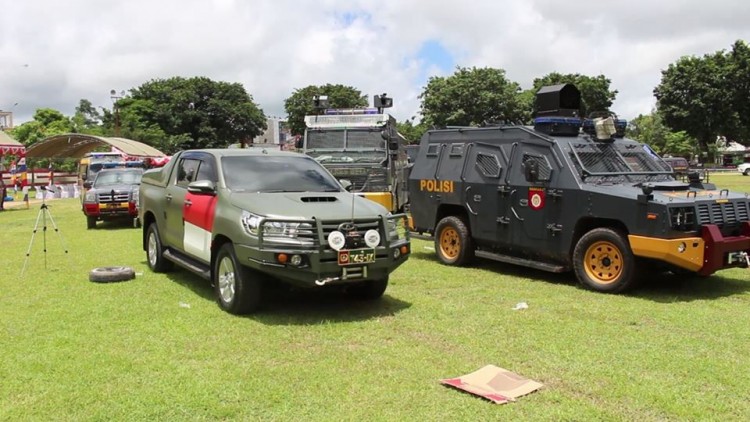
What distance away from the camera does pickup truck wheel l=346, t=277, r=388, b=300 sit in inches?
283

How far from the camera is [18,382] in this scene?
15.5ft

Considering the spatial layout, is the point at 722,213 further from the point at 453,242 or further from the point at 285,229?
the point at 285,229

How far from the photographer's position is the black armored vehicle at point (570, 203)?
7.32m

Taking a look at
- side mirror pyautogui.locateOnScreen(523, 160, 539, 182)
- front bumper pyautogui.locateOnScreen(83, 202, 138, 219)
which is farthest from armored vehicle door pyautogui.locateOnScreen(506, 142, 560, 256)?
front bumper pyautogui.locateOnScreen(83, 202, 138, 219)

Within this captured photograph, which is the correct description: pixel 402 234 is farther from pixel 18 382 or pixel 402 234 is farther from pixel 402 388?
pixel 18 382

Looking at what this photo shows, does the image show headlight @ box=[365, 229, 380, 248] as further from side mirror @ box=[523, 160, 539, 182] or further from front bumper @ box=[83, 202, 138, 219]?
front bumper @ box=[83, 202, 138, 219]

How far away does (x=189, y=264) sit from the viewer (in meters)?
7.88

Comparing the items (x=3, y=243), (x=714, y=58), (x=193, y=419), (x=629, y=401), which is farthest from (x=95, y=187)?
(x=714, y=58)

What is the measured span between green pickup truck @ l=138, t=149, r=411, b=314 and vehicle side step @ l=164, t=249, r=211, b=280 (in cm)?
2

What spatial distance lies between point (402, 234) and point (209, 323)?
2326 mm

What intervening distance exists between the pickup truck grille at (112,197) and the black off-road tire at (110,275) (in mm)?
8698

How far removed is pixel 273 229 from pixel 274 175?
1412 millimetres

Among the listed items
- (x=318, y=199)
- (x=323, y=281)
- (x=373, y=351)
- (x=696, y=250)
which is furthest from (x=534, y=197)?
(x=373, y=351)

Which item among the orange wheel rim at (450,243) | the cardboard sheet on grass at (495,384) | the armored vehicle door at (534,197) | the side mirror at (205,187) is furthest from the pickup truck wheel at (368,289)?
the orange wheel rim at (450,243)
